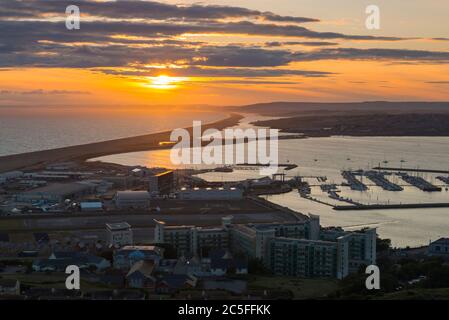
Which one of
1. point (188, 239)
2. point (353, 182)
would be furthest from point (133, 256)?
point (353, 182)

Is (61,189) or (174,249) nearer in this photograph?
(174,249)

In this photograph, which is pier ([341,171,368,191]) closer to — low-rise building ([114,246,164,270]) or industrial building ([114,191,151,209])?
industrial building ([114,191,151,209])

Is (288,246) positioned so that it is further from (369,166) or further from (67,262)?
(369,166)

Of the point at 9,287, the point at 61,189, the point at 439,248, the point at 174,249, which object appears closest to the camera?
the point at 9,287

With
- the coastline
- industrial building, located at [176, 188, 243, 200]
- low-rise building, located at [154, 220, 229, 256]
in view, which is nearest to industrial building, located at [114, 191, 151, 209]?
industrial building, located at [176, 188, 243, 200]

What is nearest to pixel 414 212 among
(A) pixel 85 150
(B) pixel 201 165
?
(B) pixel 201 165
